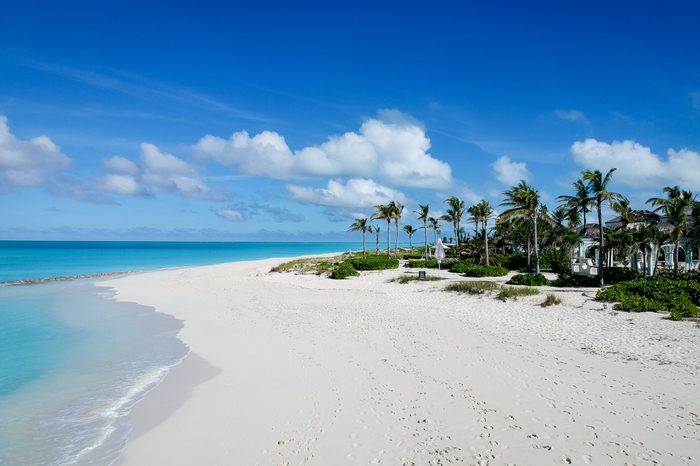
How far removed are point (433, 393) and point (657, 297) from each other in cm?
1310

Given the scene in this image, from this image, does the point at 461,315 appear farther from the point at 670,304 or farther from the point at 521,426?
the point at 521,426

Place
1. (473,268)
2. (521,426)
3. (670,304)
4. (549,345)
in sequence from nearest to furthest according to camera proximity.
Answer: (521,426) → (549,345) → (670,304) → (473,268)

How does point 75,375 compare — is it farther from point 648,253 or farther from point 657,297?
point 648,253

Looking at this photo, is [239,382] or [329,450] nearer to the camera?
[329,450]

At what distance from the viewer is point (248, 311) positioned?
1925 cm

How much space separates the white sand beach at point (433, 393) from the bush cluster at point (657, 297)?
787mm

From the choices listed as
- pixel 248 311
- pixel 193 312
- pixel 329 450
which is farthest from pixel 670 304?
pixel 193 312

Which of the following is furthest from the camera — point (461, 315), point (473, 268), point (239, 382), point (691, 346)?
point (473, 268)

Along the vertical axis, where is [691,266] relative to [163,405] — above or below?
above

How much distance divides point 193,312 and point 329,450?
15.2 metres

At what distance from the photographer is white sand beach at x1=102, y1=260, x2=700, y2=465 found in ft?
20.5

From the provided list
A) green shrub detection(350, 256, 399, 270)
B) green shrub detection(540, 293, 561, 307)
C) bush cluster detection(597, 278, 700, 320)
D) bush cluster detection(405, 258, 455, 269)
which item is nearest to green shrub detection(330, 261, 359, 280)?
green shrub detection(350, 256, 399, 270)

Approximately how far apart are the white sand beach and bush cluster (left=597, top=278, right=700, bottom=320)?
2.58 feet

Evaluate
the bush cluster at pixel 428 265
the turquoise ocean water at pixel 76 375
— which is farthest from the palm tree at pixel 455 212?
the turquoise ocean water at pixel 76 375
